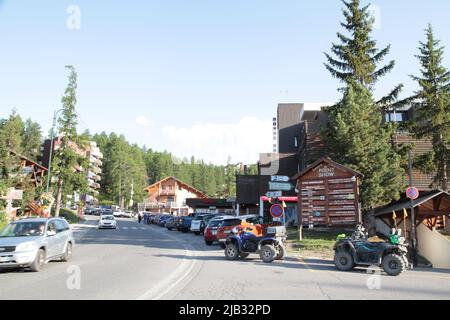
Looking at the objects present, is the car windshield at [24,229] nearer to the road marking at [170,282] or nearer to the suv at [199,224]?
the road marking at [170,282]

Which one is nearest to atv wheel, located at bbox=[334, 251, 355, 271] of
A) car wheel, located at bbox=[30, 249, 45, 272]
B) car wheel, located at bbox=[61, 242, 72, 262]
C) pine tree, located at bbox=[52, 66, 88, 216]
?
car wheel, located at bbox=[30, 249, 45, 272]

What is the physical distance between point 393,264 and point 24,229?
1231 cm

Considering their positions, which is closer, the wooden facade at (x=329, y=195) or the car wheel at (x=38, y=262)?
the car wheel at (x=38, y=262)

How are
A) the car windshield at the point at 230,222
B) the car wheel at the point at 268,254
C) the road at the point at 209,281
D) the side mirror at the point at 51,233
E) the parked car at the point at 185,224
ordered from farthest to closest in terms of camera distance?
1. the parked car at the point at 185,224
2. the car windshield at the point at 230,222
3. the car wheel at the point at 268,254
4. the side mirror at the point at 51,233
5. the road at the point at 209,281

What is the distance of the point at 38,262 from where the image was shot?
1231 cm

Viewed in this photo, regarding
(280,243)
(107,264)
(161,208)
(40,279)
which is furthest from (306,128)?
(161,208)

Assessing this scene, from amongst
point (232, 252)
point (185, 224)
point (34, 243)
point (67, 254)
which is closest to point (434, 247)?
point (232, 252)

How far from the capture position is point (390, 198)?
22.3m

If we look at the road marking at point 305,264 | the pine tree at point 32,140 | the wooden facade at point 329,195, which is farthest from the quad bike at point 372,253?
the pine tree at point 32,140

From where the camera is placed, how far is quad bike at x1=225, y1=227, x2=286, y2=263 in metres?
15.4

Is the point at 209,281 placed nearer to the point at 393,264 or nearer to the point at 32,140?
the point at 393,264

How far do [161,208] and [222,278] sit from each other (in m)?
89.2

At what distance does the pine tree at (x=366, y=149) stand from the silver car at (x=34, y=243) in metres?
15.4

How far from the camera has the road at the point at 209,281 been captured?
29.1ft
